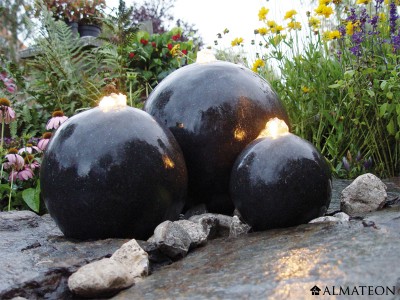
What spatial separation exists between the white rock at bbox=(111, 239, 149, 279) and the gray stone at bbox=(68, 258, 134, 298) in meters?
0.15

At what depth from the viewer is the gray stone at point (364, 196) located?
2533 millimetres

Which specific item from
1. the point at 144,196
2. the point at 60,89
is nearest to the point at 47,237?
the point at 144,196

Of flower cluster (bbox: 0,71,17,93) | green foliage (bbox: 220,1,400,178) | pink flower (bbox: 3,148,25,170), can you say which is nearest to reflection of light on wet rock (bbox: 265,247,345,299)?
green foliage (bbox: 220,1,400,178)

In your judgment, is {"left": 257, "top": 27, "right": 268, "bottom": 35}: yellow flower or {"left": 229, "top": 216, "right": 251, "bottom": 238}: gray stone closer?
{"left": 229, "top": 216, "right": 251, "bottom": 238}: gray stone

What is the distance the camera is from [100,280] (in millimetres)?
1559

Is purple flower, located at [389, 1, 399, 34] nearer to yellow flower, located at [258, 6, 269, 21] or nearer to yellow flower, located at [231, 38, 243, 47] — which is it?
yellow flower, located at [258, 6, 269, 21]

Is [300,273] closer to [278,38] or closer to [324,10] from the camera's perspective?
[324,10]

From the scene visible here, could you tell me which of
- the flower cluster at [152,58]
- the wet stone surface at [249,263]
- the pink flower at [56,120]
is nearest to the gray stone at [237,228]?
the wet stone surface at [249,263]

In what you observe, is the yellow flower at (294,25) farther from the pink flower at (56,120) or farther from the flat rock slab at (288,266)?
the flat rock slab at (288,266)

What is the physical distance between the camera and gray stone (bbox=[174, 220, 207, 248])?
216 cm

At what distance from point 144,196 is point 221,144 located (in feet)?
1.99

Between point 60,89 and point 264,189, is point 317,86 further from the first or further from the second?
point 60,89

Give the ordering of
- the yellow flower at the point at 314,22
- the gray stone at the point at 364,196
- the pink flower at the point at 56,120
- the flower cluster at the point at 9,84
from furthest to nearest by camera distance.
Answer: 1. the flower cluster at the point at 9,84
2. the yellow flower at the point at 314,22
3. the pink flower at the point at 56,120
4. the gray stone at the point at 364,196

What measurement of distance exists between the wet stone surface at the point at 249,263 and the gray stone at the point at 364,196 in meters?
Result: 0.13
